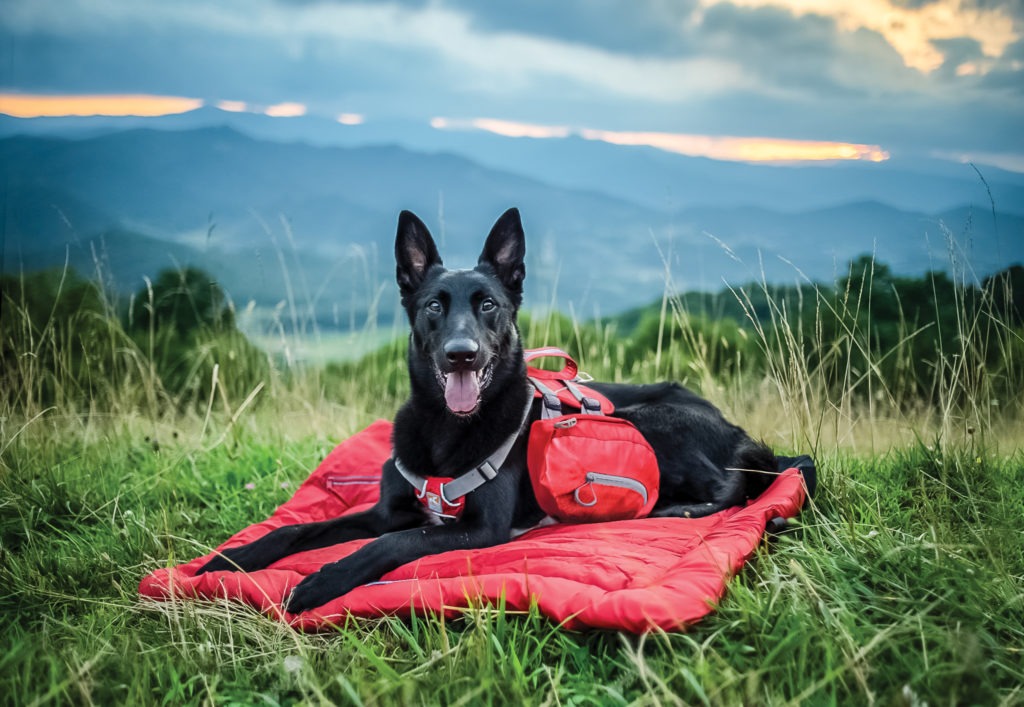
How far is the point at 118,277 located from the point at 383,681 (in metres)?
4.45

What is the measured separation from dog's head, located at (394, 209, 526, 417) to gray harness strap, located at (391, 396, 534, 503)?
0.77ft

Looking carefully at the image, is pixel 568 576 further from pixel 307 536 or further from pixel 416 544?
pixel 307 536

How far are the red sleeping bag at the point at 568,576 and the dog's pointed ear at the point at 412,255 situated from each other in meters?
1.21

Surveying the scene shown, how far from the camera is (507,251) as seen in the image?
367 centimetres

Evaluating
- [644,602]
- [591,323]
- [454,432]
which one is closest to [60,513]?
[454,432]

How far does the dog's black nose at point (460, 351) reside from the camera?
3.13m

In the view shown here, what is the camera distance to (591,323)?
663 centimetres

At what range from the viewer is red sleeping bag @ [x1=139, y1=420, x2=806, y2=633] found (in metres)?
2.39

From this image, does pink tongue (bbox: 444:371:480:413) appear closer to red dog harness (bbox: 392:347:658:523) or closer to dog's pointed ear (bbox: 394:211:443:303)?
red dog harness (bbox: 392:347:658:523)

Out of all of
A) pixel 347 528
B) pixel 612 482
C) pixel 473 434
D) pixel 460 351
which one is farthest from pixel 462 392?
pixel 347 528

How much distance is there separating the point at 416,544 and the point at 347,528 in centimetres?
63

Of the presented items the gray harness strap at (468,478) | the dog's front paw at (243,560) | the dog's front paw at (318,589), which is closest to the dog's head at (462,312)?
the gray harness strap at (468,478)

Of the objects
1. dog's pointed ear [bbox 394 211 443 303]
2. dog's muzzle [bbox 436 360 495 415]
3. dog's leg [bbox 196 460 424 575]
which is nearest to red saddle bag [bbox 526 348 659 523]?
dog's muzzle [bbox 436 360 495 415]

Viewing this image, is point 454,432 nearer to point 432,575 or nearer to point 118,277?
point 432,575
